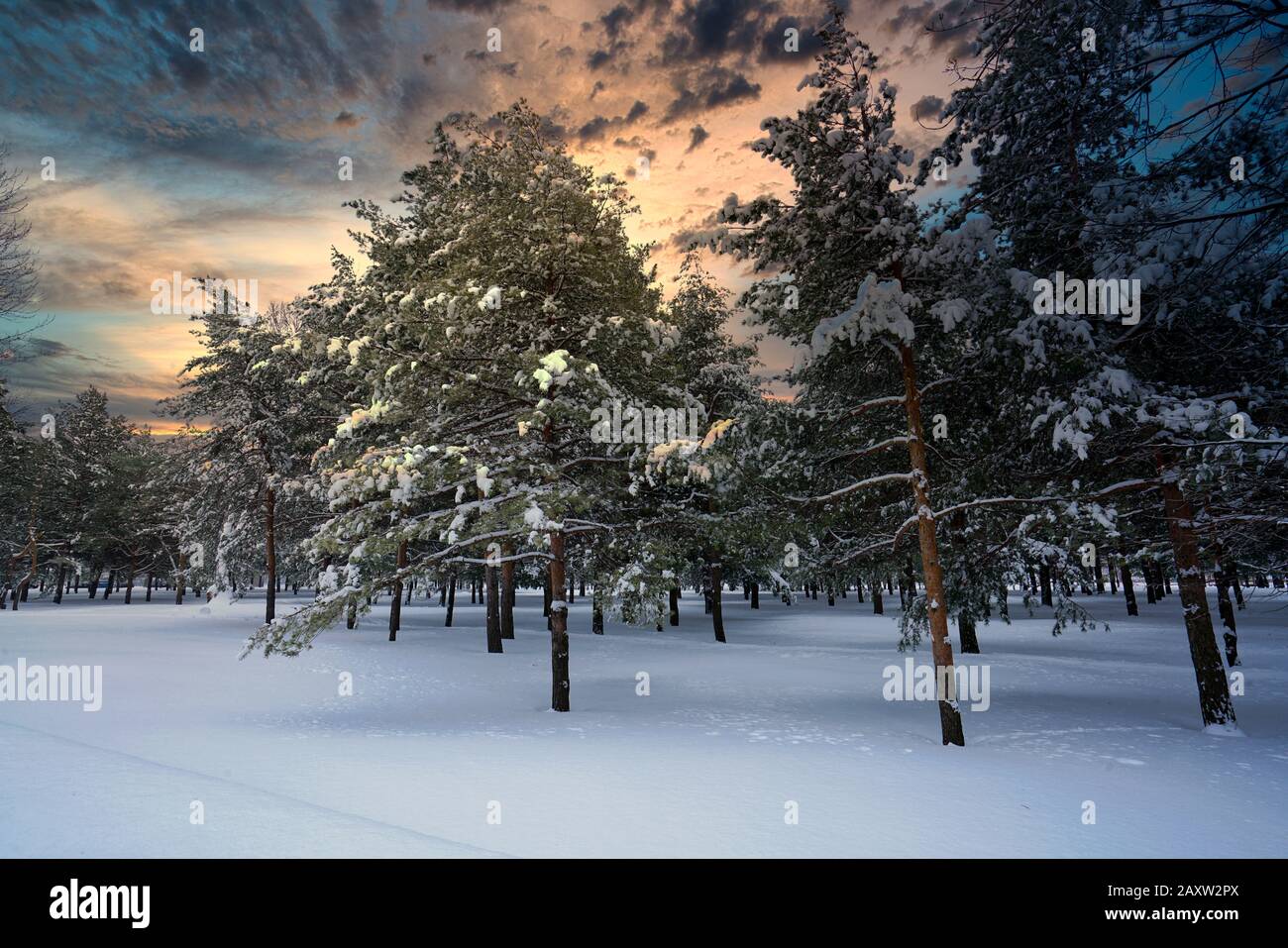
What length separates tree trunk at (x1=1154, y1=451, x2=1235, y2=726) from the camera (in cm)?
1159

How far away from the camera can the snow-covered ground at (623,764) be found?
5.94m

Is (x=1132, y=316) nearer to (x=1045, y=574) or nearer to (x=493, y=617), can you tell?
(x=1045, y=574)

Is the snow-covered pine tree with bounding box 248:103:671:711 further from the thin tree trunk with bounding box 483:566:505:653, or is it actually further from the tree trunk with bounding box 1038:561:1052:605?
the tree trunk with bounding box 1038:561:1052:605

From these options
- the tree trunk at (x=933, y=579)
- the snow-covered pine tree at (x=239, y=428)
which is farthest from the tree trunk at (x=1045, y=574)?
the snow-covered pine tree at (x=239, y=428)

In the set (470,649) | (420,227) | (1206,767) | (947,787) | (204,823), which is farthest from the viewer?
(470,649)

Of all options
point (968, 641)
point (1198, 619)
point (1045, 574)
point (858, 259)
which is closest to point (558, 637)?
point (858, 259)

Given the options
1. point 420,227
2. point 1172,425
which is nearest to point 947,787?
point 1172,425

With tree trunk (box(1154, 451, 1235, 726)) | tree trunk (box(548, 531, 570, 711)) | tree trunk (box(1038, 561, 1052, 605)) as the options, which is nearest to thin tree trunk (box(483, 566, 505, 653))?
tree trunk (box(548, 531, 570, 711))

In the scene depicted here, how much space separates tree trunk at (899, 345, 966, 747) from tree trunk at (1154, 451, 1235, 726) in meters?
4.26

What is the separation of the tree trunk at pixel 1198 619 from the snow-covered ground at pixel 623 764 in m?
0.75

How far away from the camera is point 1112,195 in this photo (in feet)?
34.7
